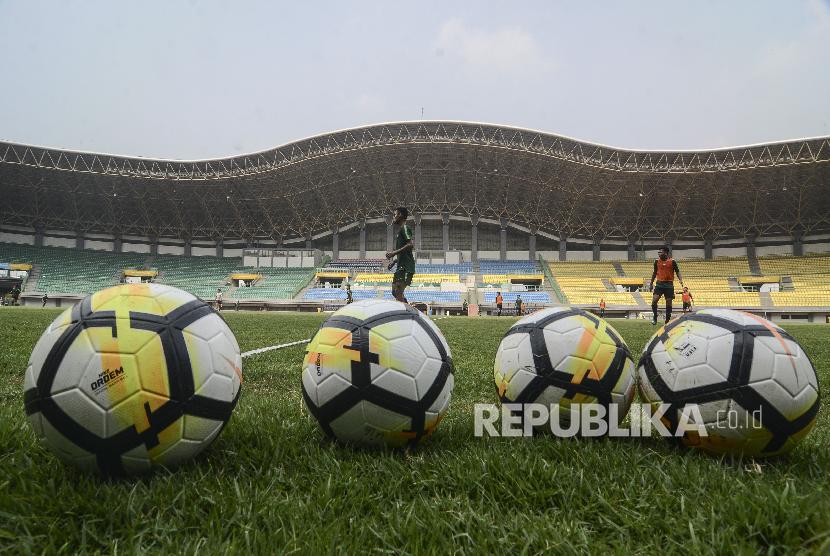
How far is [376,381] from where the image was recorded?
254cm

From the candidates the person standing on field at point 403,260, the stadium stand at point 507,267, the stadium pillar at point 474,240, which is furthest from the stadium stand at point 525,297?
the person standing on field at point 403,260

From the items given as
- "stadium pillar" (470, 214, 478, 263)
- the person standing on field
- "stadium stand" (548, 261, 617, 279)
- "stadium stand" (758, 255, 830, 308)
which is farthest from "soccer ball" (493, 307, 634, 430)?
"stadium pillar" (470, 214, 478, 263)

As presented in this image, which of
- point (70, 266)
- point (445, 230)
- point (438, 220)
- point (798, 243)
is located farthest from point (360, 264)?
point (798, 243)

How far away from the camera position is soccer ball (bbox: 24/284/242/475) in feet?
6.60

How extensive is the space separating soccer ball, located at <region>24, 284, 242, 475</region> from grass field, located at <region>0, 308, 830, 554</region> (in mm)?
138

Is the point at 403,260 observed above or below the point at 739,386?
above

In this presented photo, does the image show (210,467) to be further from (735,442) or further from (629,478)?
(735,442)

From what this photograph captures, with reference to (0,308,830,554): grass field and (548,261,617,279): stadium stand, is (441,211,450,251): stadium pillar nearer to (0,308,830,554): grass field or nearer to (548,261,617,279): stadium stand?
(548,261,617,279): stadium stand

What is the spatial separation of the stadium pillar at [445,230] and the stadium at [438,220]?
44 cm

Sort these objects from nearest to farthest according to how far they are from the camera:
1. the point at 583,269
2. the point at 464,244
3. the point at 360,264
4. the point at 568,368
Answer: the point at 568,368, the point at 583,269, the point at 360,264, the point at 464,244

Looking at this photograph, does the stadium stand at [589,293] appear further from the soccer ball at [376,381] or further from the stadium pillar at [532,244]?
the soccer ball at [376,381]

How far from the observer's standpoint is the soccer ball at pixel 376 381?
253cm

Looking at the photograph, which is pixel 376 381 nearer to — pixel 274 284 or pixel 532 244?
pixel 274 284

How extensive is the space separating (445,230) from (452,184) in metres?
5.76
